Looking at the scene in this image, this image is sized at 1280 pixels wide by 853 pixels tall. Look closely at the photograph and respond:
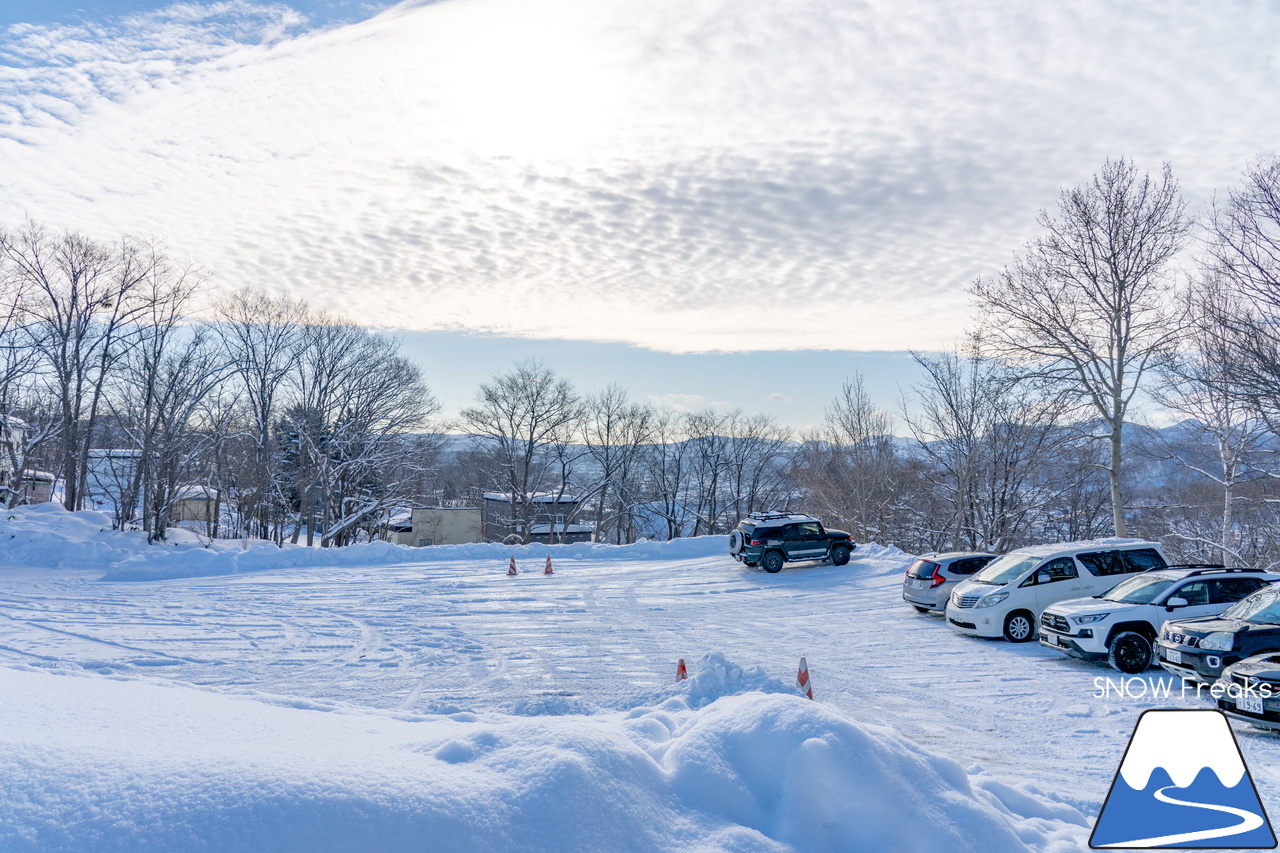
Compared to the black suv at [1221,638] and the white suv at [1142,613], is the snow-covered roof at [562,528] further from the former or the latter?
the black suv at [1221,638]

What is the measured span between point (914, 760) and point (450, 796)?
3.39 meters

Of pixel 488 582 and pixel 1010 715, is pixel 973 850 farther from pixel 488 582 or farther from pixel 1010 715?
pixel 488 582

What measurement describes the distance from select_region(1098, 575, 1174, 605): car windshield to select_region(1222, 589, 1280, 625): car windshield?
1526 mm

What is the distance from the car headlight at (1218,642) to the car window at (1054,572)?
4560 millimetres

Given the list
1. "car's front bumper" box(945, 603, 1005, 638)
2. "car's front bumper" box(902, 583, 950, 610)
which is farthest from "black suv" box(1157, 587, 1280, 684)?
"car's front bumper" box(902, 583, 950, 610)

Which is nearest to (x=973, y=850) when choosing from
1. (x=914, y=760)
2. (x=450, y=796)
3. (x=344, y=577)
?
(x=914, y=760)

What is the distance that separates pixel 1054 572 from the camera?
14406 mm

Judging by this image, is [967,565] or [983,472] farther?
[983,472]

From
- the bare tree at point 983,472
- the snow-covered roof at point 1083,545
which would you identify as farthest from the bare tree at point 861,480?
the snow-covered roof at point 1083,545

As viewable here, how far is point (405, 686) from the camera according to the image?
10.6m

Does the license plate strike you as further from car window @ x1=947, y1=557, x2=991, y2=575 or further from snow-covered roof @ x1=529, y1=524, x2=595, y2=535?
snow-covered roof @ x1=529, y1=524, x2=595, y2=535

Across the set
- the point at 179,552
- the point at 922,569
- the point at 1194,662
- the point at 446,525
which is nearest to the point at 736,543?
the point at 922,569

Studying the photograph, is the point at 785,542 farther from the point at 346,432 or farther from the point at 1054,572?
the point at 346,432

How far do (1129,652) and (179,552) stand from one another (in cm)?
2516
